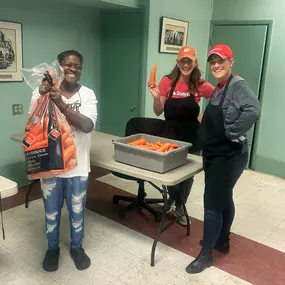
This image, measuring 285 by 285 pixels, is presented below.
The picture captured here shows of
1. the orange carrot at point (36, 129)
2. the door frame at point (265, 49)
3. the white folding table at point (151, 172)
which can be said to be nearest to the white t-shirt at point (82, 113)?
the orange carrot at point (36, 129)

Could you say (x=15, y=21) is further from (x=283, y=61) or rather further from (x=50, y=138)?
(x=283, y=61)

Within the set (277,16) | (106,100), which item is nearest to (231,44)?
(277,16)

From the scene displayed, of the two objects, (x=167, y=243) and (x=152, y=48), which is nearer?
(x=167, y=243)

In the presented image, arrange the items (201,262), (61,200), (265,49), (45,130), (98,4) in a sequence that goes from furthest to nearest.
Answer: (265,49) → (98,4) → (201,262) → (61,200) → (45,130)

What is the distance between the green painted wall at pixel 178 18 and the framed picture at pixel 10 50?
1327mm

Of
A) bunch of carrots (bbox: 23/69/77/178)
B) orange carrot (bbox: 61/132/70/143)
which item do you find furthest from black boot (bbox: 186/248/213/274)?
orange carrot (bbox: 61/132/70/143)

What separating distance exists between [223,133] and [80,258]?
3.94ft

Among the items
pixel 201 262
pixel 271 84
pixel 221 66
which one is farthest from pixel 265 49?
pixel 201 262

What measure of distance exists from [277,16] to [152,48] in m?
1.49

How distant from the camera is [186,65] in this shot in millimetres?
2363

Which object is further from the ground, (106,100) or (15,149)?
(106,100)

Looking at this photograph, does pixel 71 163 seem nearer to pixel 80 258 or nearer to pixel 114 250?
pixel 80 258

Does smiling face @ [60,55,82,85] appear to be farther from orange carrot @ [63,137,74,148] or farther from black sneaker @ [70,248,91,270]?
black sneaker @ [70,248,91,270]

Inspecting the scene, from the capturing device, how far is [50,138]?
1.78 metres
